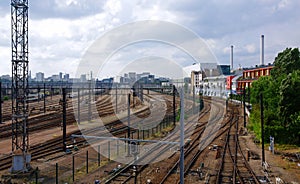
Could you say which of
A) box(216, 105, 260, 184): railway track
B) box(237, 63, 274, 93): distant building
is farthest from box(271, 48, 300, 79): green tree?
box(237, 63, 274, 93): distant building

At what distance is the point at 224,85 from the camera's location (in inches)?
2120

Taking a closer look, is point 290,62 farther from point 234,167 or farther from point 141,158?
point 141,158

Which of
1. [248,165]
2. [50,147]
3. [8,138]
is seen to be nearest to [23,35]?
[50,147]

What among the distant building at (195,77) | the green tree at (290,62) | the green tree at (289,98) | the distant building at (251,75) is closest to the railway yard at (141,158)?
the green tree at (289,98)

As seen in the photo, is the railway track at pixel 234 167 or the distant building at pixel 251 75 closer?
the railway track at pixel 234 167

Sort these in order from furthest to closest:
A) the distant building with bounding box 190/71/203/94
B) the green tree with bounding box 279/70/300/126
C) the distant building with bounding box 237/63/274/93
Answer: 1. the distant building with bounding box 237/63/274/93
2. the distant building with bounding box 190/71/203/94
3. the green tree with bounding box 279/70/300/126

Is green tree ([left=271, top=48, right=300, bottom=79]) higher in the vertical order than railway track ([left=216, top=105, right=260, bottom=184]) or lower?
higher

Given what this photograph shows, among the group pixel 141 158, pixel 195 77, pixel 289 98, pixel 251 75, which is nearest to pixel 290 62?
pixel 195 77

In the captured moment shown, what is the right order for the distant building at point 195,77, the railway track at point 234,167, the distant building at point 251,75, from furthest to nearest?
the distant building at point 251,75 < the distant building at point 195,77 < the railway track at point 234,167

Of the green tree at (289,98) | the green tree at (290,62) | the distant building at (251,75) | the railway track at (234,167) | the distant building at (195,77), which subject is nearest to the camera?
the railway track at (234,167)

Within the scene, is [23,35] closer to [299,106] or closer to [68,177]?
[68,177]

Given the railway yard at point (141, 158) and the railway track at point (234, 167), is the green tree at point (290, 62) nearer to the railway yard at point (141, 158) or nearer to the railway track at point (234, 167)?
the railway yard at point (141, 158)

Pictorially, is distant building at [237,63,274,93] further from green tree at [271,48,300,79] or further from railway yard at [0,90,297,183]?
railway yard at [0,90,297,183]

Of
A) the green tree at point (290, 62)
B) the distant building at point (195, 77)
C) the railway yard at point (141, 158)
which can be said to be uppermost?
the green tree at point (290, 62)
